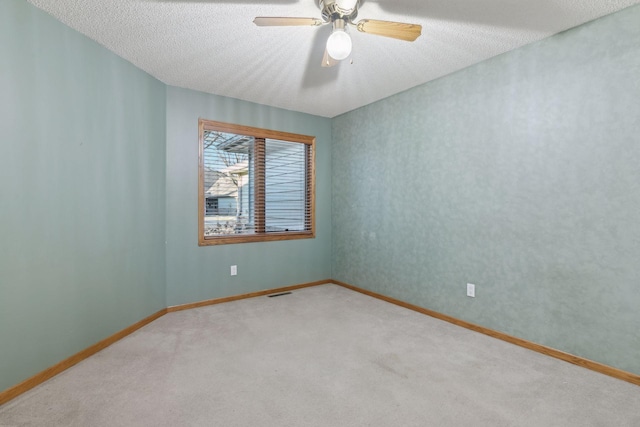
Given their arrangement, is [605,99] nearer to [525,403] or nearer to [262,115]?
[525,403]

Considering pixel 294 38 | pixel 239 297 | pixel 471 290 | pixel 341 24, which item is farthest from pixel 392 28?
pixel 239 297

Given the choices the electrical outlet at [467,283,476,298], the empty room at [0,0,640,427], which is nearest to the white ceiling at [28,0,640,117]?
the empty room at [0,0,640,427]

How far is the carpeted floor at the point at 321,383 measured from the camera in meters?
1.68

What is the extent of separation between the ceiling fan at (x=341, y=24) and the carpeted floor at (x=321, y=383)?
2038 mm

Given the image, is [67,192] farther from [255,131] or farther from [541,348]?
[541,348]

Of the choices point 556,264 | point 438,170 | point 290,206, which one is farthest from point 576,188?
point 290,206

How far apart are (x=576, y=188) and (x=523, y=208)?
377 millimetres

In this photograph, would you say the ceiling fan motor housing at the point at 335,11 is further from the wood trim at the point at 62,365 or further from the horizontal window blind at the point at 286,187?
the wood trim at the point at 62,365

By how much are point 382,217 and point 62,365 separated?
3.23m

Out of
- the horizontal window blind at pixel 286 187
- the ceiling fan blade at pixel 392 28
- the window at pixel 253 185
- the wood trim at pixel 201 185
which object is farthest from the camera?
the horizontal window blind at pixel 286 187

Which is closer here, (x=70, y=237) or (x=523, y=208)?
(x=70, y=237)

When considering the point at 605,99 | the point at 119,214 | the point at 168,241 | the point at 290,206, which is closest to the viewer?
the point at 605,99

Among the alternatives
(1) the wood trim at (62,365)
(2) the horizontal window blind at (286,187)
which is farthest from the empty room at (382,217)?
Result: (2) the horizontal window blind at (286,187)

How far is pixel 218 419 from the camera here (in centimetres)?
166
